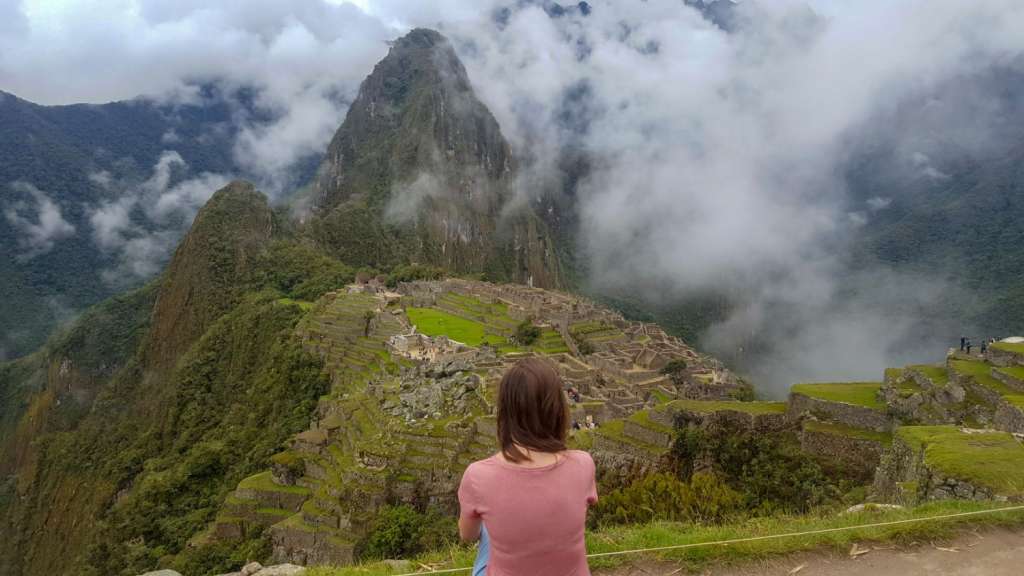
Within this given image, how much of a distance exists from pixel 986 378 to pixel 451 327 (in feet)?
101

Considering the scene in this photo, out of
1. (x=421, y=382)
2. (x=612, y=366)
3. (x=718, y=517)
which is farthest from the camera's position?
(x=612, y=366)

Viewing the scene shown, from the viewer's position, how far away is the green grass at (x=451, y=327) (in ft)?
119

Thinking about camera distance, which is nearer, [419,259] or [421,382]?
[421,382]

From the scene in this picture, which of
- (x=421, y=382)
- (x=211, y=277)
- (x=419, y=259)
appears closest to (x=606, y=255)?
(x=419, y=259)

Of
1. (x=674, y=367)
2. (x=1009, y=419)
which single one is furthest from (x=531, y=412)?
(x=674, y=367)

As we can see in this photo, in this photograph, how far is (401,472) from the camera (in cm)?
1409

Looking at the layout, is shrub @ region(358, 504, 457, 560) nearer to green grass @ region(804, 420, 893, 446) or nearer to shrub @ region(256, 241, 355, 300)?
green grass @ region(804, 420, 893, 446)

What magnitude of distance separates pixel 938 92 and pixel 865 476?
131912 mm

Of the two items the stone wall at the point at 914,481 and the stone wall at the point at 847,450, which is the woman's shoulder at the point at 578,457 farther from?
the stone wall at the point at 847,450

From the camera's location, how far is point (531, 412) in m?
3.12

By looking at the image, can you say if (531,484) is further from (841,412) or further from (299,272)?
(299,272)

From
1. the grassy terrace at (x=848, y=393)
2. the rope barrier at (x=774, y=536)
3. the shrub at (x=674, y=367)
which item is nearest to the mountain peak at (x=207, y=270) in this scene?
the shrub at (x=674, y=367)

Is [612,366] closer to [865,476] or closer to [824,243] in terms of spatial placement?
[865,476]

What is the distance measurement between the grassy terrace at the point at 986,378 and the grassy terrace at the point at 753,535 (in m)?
4.70
